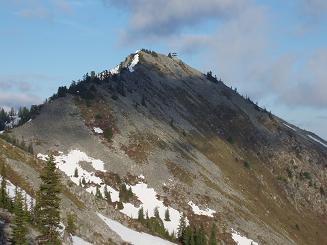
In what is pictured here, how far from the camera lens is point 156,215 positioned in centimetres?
14288

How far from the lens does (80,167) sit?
154000mm

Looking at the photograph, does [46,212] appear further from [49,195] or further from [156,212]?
[156,212]

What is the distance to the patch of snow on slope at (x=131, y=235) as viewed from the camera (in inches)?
3333

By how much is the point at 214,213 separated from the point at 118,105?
57967 mm

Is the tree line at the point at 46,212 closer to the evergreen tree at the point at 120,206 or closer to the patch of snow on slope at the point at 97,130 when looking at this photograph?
the evergreen tree at the point at 120,206

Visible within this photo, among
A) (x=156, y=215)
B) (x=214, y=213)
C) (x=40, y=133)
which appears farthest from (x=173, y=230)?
(x=40, y=133)

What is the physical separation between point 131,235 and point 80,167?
6953 centimetres

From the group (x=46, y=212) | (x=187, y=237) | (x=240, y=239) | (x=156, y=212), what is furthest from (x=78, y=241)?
(x=240, y=239)

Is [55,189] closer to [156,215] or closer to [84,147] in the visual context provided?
[156,215]

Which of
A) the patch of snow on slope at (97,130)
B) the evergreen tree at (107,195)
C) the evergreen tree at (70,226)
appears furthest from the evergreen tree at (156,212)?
the evergreen tree at (70,226)

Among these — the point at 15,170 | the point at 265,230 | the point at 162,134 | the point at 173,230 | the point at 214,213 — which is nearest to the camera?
the point at 15,170

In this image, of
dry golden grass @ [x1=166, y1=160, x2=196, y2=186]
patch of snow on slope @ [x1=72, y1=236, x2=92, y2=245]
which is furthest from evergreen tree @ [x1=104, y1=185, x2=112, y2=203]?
patch of snow on slope @ [x1=72, y1=236, x2=92, y2=245]

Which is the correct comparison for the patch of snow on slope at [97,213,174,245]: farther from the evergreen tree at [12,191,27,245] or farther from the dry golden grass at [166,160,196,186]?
the dry golden grass at [166,160,196,186]

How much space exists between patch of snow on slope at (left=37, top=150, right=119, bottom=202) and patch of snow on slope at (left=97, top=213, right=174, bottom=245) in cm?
5202
